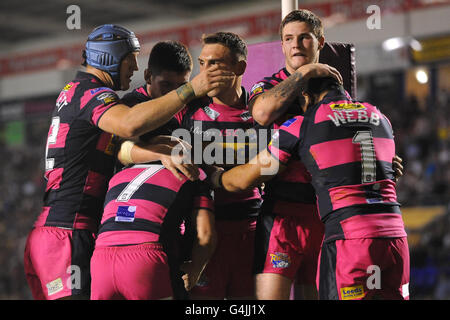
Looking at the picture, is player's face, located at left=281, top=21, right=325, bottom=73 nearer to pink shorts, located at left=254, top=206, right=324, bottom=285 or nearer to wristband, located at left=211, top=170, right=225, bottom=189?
wristband, located at left=211, top=170, right=225, bottom=189

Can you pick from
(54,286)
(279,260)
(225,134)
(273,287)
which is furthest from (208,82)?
(54,286)

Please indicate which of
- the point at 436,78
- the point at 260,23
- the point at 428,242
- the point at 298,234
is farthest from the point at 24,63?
the point at 298,234

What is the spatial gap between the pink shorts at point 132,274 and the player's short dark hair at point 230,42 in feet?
4.46

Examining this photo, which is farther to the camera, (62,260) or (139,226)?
(62,260)

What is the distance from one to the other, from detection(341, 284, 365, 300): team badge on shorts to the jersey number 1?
540mm

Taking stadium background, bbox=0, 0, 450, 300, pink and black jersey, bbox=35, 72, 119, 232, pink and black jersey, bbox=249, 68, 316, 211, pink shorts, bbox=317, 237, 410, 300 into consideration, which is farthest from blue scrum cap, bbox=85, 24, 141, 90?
stadium background, bbox=0, 0, 450, 300

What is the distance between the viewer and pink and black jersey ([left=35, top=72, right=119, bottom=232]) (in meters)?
3.71

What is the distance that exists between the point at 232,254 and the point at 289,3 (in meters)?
2.01

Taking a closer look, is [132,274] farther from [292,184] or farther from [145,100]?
[145,100]

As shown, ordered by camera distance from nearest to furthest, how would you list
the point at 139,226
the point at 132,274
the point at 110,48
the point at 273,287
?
1. the point at 132,274
2. the point at 139,226
3. the point at 273,287
4. the point at 110,48

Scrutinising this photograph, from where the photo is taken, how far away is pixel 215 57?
377 centimetres

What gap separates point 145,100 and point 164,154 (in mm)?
659

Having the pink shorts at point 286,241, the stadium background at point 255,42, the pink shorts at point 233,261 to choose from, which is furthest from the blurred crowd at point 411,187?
the pink shorts at point 286,241
